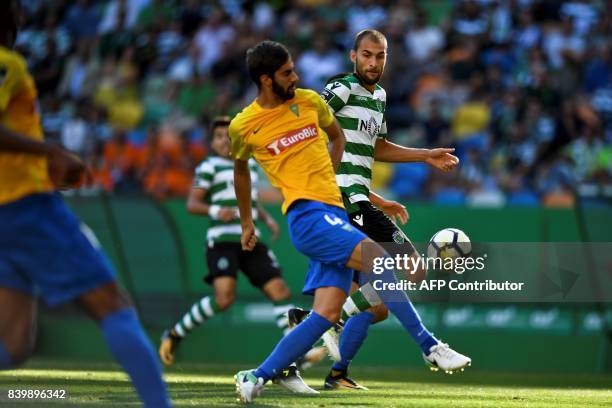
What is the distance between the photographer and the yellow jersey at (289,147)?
7.53 meters

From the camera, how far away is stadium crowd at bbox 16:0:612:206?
16500mm

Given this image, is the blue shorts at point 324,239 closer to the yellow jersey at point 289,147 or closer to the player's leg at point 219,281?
the yellow jersey at point 289,147

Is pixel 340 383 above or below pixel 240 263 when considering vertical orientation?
below

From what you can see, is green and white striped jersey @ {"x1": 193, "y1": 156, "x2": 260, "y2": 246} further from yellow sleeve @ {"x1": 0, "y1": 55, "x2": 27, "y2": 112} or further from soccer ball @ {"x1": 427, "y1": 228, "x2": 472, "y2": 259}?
yellow sleeve @ {"x1": 0, "y1": 55, "x2": 27, "y2": 112}

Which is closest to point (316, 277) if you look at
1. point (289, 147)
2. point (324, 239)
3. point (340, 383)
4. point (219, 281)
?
point (324, 239)

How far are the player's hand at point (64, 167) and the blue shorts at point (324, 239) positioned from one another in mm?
2378

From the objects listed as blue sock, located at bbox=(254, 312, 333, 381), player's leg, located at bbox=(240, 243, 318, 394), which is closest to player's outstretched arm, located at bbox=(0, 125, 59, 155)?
blue sock, located at bbox=(254, 312, 333, 381)

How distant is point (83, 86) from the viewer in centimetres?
2067

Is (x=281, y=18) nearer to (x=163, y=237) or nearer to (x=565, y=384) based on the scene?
(x=163, y=237)

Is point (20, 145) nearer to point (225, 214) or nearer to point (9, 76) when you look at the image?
point (9, 76)

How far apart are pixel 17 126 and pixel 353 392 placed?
4169mm

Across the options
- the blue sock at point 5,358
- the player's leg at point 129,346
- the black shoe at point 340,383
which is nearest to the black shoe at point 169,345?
the black shoe at point 340,383

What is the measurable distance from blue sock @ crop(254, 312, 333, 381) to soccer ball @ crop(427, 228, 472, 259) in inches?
86.1

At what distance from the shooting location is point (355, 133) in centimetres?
892
